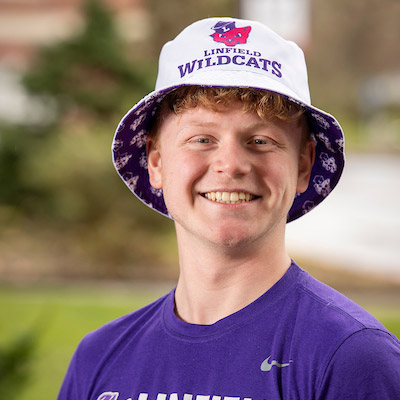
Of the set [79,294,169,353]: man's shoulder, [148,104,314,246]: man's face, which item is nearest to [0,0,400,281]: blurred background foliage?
[79,294,169,353]: man's shoulder

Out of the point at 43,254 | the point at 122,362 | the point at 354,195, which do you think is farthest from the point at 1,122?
the point at 122,362

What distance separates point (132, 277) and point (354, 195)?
6.19 meters

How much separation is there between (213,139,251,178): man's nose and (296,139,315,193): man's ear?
0.23 m

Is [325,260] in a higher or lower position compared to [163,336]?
higher

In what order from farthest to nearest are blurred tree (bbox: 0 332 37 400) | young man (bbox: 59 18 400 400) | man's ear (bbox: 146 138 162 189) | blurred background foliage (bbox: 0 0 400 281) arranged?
blurred background foliage (bbox: 0 0 400 281) < blurred tree (bbox: 0 332 37 400) < man's ear (bbox: 146 138 162 189) < young man (bbox: 59 18 400 400)

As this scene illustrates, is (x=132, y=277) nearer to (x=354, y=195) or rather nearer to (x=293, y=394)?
(x=354, y=195)

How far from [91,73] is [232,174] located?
8877 millimetres

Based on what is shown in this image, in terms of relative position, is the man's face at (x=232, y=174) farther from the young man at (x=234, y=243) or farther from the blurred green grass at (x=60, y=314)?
the blurred green grass at (x=60, y=314)

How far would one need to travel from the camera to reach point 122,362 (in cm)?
182

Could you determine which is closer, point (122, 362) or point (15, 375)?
point (122, 362)

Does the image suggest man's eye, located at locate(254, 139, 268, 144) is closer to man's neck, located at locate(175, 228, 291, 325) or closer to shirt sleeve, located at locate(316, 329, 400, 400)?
man's neck, located at locate(175, 228, 291, 325)

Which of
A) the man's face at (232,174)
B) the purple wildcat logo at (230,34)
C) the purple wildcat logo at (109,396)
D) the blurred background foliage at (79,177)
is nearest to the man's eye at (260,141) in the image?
the man's face at (232,174)

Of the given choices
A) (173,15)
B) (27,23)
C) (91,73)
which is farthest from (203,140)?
(27,23)

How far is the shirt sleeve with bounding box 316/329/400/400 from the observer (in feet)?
4.85
